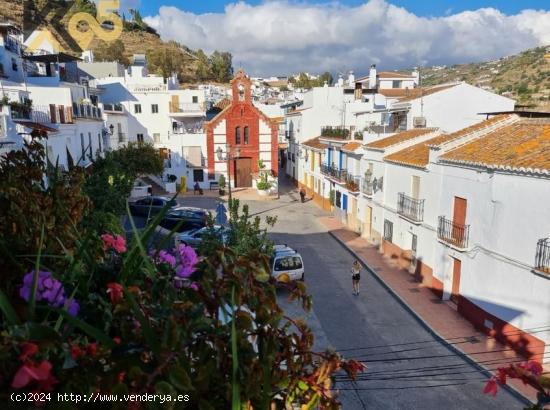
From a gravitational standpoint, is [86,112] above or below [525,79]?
below

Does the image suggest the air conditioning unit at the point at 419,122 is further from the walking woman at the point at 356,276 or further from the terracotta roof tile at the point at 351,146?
the walking woman at the point at 356,276

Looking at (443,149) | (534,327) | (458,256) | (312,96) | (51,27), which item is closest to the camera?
(534,327)

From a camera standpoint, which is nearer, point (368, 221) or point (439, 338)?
point (439, 338)

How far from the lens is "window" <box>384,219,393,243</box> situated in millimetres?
22062

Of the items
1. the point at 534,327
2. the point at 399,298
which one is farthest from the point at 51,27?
the point at 534,327

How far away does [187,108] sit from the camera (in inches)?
1704

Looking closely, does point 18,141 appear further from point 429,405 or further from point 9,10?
point 9,10

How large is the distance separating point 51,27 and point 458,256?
87.7 metres

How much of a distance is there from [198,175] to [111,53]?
47471mm

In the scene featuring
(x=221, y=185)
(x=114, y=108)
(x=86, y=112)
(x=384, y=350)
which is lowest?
(x=384, y=350)

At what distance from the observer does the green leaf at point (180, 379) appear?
171 cm

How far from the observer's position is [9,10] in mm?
75000

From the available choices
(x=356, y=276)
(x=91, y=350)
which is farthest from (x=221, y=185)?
(x=91, y=350)

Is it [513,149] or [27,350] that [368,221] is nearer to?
[513,149]
